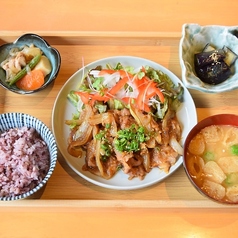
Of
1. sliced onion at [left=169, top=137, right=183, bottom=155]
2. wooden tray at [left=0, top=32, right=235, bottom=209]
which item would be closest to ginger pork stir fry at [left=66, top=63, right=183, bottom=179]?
sliced onion at [left=169, top=137, right=183, bottom=155]

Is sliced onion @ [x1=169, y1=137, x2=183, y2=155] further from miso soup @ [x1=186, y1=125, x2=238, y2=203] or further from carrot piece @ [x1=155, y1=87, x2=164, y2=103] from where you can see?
carrot piece @ [x1=155, y1=87, x2=164, y2=103]

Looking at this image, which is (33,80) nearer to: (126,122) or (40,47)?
(40,47)

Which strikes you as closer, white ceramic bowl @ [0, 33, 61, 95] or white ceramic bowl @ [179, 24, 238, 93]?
white ceramic bowl @ [179, 24, 238, 93]

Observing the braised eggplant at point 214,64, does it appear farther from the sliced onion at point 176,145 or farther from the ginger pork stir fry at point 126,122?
the sliced onion at point 176,145

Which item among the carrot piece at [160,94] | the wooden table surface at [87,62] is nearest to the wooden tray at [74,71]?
the wooden table surface at [87,62]

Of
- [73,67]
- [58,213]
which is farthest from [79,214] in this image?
[73,67]

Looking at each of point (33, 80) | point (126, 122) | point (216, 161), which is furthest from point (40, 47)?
point (216, 161)
